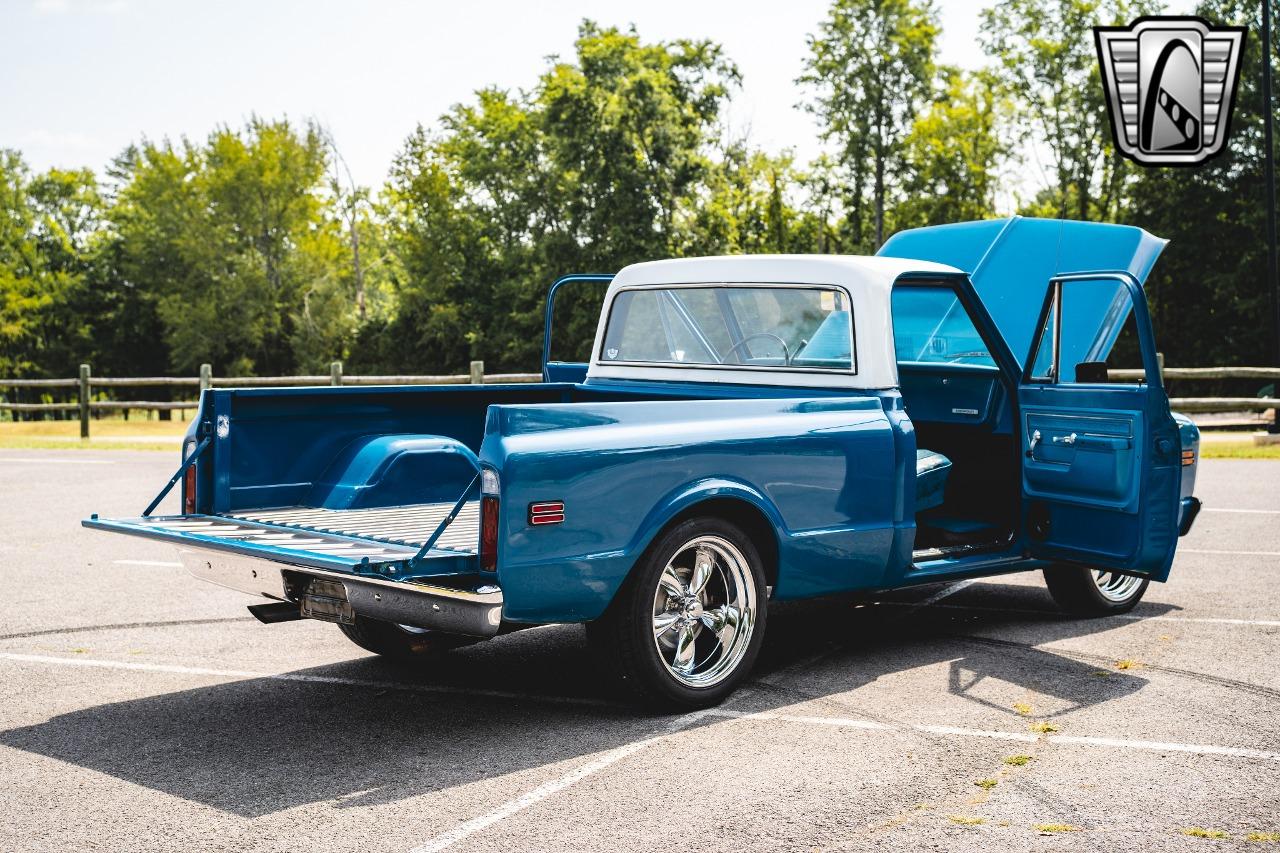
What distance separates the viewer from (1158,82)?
1875cm

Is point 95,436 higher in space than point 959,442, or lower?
lower

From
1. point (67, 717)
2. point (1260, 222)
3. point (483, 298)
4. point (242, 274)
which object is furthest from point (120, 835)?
point (242, 274)

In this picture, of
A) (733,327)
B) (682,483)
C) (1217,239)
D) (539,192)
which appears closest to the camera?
(682,483)

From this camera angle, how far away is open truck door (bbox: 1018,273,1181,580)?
6191 millimetres

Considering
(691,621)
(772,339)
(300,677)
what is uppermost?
(772,339)

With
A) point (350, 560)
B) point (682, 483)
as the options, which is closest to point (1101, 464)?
point (682, 483)

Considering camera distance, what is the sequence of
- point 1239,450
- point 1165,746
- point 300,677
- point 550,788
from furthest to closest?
point 1239,450 → point 300,677 → point 1165,746 → point 550,788

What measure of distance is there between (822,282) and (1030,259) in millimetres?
3310

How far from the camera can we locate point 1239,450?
19.2 m

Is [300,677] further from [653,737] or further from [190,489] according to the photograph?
[653,737]

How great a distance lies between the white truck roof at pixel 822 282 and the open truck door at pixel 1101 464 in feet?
2.71

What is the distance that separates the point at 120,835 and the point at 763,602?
2648mm

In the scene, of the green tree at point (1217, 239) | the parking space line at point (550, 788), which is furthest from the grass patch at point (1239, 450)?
the green tree at point (1217, 239)

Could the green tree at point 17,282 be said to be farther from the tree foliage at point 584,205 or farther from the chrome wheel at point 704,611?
the chrome wheel at point 704,611
